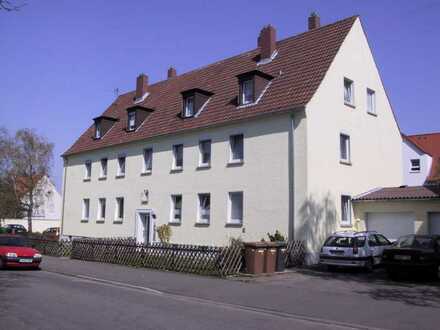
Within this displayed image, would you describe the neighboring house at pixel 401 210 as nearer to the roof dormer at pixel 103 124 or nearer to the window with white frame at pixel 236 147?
the window with white frame at pixel 236 147

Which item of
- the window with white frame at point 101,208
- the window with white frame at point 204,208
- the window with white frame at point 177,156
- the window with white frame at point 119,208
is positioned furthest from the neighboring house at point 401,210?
the window with white frame at point 101,208

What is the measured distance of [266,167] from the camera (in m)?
22.0

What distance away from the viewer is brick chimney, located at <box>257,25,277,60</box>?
88.0 ft

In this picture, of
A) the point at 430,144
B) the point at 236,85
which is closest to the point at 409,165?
the point at 430,144

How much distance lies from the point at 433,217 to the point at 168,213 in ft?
43.6

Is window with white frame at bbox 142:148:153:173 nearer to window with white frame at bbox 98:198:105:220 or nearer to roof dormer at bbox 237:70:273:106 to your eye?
window with white frame at bbox 98:198:105:220

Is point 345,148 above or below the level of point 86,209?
above

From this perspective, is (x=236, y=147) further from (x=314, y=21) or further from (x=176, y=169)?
(x=314, y=21)

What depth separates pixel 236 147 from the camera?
24016mm

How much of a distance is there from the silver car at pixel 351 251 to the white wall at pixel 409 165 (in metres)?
27.8

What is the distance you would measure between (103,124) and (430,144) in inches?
1277

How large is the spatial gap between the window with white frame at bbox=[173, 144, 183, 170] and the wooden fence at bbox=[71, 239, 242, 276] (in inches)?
228

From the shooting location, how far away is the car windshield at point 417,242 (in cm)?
1612

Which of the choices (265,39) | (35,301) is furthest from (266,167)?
(35,301)
